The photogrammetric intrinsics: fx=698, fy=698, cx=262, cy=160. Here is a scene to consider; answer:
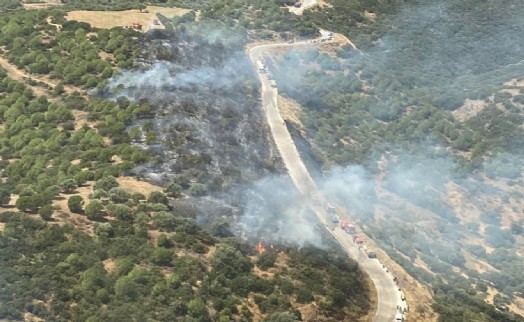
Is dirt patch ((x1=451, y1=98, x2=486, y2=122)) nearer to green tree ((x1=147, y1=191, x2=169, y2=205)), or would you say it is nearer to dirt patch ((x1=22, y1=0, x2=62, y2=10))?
green tree ((x1=147, y1=191, x2=169, y2=205))


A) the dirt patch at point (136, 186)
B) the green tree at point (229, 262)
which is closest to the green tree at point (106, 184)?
the dirt patch at point (136, 186)

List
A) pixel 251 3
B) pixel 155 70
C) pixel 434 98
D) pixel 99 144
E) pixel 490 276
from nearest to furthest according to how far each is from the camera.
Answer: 1. pixel 99 144
2. pixel 490 276
3. pixel 155 70
4. pixel 434 98
5. pixel 251 3

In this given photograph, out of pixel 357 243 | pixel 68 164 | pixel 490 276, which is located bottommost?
pixel 490 276

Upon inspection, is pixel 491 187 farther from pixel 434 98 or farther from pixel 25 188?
pixel 25 188

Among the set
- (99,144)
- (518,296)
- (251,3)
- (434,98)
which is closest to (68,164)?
(99,144)

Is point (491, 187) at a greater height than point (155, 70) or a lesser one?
lesser

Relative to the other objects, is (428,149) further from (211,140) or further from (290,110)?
(211,140)
